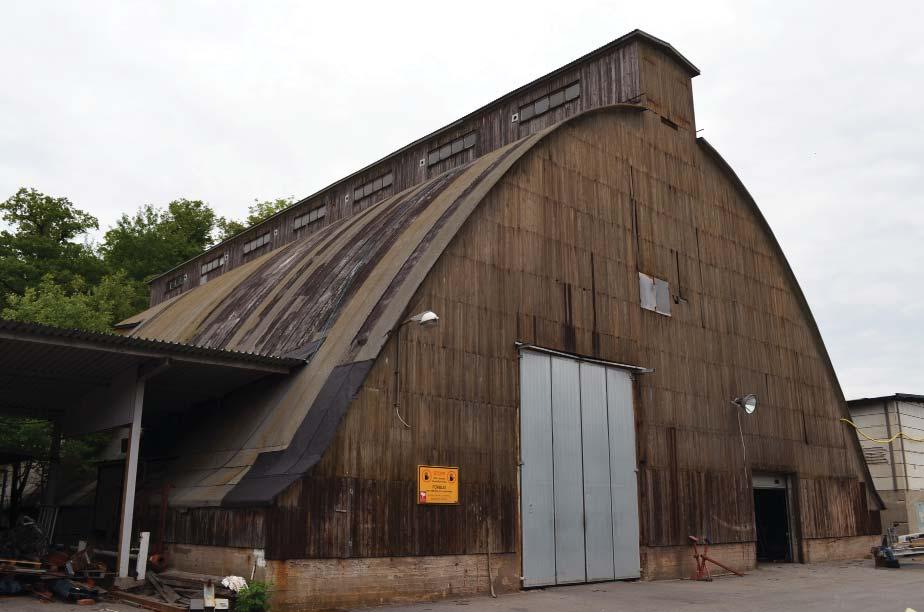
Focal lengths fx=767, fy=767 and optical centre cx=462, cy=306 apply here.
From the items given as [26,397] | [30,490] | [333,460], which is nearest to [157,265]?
[30,490]

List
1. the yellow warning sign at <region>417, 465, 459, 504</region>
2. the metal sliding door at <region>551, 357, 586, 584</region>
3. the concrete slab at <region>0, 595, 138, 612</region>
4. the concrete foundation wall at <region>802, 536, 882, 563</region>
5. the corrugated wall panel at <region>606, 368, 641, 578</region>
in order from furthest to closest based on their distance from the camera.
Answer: the concrete foundation wall at <region>802, 536, 882, 563</region> < the corrugated wall panel at <region>606, 368, 641, 578</region> < the metal sliding door at <region>551, 357, 586, 584</region> < the yellow warning sign at <region>417, 465, 459, 504</region> < the concrete slab at <region>0, 595, 138, 612</region>

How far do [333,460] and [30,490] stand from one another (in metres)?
26.5

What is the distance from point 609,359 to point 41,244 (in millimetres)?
41271

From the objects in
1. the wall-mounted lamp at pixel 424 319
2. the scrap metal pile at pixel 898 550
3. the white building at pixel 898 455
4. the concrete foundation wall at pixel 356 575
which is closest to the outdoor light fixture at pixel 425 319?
the wall-mounted lamp at pixel 424 319

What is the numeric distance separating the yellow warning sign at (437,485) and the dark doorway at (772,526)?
1409 centimetres

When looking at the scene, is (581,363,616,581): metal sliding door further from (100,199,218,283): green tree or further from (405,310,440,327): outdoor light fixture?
(100,199,218,283): green tree

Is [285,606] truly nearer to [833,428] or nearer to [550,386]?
[550,386]

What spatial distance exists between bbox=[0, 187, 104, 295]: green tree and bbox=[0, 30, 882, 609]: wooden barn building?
22397mm

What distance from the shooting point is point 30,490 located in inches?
1335

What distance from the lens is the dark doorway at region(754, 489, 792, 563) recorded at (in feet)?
84.3

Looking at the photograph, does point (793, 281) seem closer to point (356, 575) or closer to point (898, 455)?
point (898, 455)

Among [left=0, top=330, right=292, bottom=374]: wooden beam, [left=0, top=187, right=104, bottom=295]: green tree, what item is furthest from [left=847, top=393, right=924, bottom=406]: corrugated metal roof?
[left=0, top=187, right=104, bottom=295]: green tree

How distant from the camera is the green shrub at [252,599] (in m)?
12.4

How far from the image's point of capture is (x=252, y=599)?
1241 centimetres
